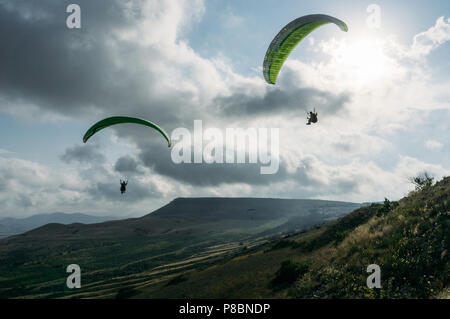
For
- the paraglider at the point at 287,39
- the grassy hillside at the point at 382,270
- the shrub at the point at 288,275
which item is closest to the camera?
the grassy hillside at the point at 382,270

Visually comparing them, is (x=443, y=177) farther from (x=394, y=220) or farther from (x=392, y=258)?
(x=392, y=258)

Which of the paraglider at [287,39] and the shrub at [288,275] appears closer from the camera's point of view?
the paraglider at [287,39]

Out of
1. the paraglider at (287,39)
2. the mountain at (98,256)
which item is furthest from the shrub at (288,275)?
the mountain at (98,256)

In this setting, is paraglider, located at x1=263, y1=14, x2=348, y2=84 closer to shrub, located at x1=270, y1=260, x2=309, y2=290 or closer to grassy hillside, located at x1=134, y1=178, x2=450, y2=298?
grassy hillside, located at x1=134, y1=178, x2=450, y2=298

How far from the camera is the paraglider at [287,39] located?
15.6 meters

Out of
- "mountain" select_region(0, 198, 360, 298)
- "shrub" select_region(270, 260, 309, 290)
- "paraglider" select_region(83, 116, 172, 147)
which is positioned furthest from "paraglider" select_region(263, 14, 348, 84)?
"mountain" select_region(0, 198, 360, 298)

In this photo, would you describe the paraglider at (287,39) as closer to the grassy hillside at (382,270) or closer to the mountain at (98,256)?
the grassy hillside at (382,270)

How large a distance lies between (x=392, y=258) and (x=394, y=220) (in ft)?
19.8

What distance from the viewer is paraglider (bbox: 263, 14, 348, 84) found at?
1558 cm

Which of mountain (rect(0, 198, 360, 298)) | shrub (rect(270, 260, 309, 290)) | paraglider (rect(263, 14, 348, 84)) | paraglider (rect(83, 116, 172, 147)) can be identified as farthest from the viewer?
mountain (rect(0, 198, 360, 298))

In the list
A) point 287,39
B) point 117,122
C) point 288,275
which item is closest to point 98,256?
point 117,122

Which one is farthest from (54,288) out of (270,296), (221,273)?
(270,296)
